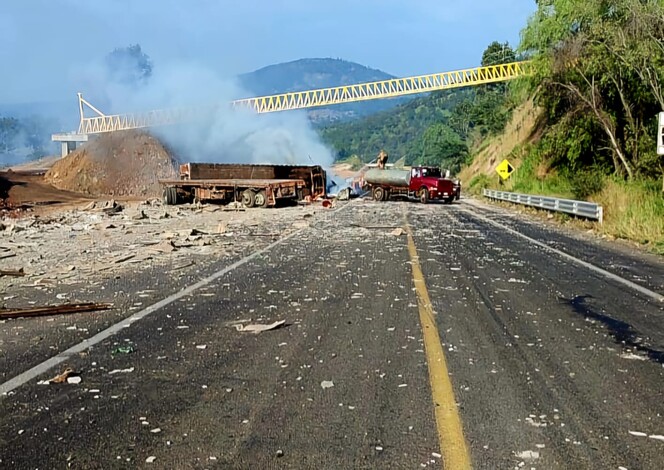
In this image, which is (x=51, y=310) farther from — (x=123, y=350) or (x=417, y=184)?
(x=417, y=184)

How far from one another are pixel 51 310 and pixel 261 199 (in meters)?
24.5

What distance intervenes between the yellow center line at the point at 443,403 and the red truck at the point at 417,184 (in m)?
31.6

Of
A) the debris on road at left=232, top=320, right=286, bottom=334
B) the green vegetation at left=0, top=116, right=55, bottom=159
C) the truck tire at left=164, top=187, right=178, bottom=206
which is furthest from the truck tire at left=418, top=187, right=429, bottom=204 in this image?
the green vegetation at left=0, top=116, right=55, bottom=159

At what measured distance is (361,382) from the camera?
5496mm

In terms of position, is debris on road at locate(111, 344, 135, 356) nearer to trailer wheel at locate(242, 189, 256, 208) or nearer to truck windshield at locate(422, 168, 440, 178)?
trailer wheel at locate(242, 189, 256, 208)

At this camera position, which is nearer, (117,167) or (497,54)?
(117,167)

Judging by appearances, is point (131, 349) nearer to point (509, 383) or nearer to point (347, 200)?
point (509, 383)

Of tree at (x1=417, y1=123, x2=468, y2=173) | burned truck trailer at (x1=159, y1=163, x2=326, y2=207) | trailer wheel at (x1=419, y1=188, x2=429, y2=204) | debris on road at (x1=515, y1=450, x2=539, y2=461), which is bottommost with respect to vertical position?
debris on road at (x1=515, y1=450, x2=539, y2=461)

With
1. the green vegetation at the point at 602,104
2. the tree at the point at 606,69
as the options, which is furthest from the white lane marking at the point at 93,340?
the tree at the point at 606,69

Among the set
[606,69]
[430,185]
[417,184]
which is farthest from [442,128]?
[606,69]

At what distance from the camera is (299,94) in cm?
6700

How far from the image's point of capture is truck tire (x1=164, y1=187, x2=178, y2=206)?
3412cm

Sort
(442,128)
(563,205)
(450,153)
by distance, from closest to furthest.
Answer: (563,205) < (450,153) < (442,128)

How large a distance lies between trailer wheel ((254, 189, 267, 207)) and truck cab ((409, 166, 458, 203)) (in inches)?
437
